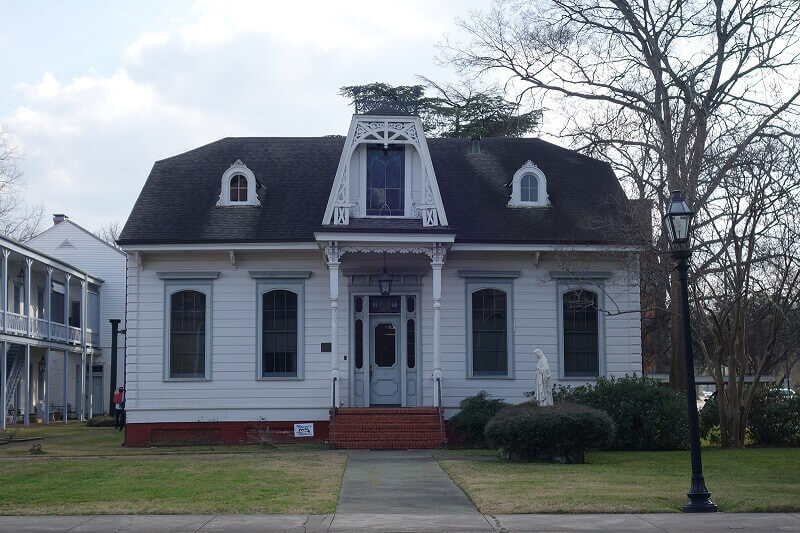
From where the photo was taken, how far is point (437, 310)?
2397 centimetres

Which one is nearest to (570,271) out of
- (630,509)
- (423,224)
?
(423,224)

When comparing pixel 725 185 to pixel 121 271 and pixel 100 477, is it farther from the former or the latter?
pixel 121 271

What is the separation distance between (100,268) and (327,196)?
28097 millimetres

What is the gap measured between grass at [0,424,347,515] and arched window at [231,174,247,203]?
6445 mm

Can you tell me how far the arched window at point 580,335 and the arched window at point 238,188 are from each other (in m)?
8.60

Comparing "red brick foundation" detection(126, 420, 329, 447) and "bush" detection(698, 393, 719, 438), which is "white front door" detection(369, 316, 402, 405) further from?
"bush" detection(698, 393, 719, 438)

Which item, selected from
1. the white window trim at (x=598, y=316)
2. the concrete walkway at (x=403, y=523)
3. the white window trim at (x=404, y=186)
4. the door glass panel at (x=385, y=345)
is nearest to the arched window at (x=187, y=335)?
the door glass panel at (x=385, y=345)

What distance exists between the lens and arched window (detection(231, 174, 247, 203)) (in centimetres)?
2602

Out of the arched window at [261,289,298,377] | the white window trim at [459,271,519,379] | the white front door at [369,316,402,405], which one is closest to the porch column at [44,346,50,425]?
the arched window at [261,289,298,377]

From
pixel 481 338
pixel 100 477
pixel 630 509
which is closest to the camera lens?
pixel 630 509

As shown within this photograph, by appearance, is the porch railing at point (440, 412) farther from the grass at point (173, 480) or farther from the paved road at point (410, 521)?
the paved road at point (410, 521)

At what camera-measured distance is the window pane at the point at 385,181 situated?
24797 mm

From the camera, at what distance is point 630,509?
493 inches

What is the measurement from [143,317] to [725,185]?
14103 mm
